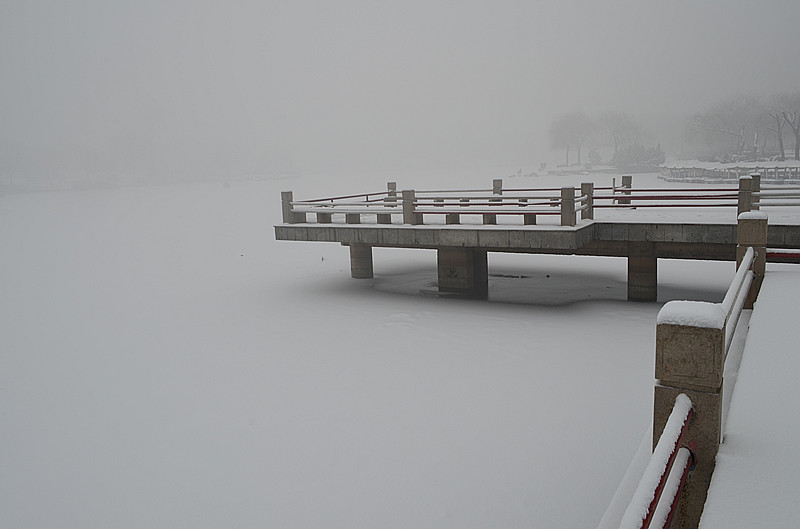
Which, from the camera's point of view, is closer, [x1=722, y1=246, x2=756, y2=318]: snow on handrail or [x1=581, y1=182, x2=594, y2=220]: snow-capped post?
[x1=722, y1=246, x2=756, y2=318]: snow on handrail

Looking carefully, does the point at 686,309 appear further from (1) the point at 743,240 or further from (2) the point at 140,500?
(2) the point at 140,500

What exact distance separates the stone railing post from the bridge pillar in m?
14.7

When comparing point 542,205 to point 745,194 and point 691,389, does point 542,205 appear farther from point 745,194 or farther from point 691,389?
point 691,389

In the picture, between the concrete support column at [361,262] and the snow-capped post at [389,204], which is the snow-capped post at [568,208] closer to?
the snow-capped post at [389,204]

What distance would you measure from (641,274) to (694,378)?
1413 cm

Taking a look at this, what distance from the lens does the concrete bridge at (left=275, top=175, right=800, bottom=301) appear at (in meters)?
14.5

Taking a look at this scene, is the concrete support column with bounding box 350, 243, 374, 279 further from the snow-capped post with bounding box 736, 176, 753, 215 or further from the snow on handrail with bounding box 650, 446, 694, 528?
the snow on handrail with bounding box 650, 446, 694, 528

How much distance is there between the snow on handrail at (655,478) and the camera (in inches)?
102

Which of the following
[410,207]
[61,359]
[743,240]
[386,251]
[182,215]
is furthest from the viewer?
[182,215]

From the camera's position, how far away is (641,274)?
16.8 metres

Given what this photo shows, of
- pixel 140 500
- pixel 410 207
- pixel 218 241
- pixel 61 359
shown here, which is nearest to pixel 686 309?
pixel 140 500

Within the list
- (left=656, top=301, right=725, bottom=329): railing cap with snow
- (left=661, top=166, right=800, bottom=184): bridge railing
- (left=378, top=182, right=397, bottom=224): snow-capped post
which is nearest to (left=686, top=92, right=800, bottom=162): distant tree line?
(left=661, top=166, right=800, bottom=184): bridge railing

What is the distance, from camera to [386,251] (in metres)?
30.2

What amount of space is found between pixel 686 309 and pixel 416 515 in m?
4.88
